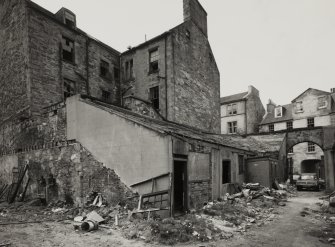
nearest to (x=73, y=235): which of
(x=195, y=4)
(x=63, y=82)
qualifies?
(x=63, y=82)

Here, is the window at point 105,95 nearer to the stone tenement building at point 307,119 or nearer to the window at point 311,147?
the stone tenement building at point 307,119

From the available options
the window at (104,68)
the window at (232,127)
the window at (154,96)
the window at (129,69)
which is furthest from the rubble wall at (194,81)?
the window at (232,127)

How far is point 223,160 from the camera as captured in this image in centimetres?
1352

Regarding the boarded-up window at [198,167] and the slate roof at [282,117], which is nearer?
the boarded-up window at [198,167]

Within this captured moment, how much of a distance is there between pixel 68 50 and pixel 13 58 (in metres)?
3.53

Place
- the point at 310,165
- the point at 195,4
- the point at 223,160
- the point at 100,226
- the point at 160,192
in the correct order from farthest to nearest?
the point at 310,165
the point at 195,4
the point at 223,160
the point at 160,192
the point at 100,226

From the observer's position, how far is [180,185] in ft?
37.6

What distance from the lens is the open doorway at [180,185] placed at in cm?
1022

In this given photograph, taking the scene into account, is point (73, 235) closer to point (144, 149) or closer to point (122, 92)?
point (144, 149)

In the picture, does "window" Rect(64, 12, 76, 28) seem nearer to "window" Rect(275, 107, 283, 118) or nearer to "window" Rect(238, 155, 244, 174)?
"window" Rect(238, 155, 244, 174)

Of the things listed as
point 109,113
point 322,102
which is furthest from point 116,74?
point 322,102

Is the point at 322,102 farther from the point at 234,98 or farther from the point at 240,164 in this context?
the point at 240,164

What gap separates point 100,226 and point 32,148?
25.6 feet

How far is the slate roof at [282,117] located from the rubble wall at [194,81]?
1740cm
